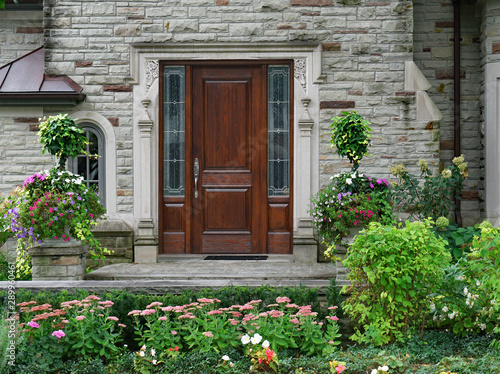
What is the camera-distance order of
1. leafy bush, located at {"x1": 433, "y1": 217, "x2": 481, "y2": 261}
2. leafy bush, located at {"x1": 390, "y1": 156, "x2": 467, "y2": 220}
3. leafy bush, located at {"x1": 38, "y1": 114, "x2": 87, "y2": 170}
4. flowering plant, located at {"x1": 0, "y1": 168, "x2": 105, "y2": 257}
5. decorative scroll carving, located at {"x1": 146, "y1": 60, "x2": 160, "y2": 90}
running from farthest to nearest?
1. decorative scroll carving, located at {"x1": 146, "y1": 60, "x2": 160, "y2": 90}
2. leafy bush, located at {"x1": 390, "y1": 156, "x2": 467, "y2": 220}
3. leafy bush, located at {"x1": 433, "y1": 217, "x2": 481, "y2": 261}
4. leafy bush, located at {"x1": 38, "y1": 114, "x2": 87, "y2": 170}
5. flowering plant, located at {"x1": 0, "y1": 168, "x2": 105, "y2": 257}

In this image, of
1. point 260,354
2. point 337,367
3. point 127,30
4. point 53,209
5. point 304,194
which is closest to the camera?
point 337,367

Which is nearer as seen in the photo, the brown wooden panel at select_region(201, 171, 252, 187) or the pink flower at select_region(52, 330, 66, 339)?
the pink flower at select_region(52, 330, 66, 339)

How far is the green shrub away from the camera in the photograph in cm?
433

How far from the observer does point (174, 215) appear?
7.69 meters

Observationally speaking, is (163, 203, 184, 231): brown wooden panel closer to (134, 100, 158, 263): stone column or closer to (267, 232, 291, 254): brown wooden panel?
(134, 100, 158, 263): stone column

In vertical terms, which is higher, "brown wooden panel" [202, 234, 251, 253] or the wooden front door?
the wooden front door

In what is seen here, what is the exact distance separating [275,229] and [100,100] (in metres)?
2.87

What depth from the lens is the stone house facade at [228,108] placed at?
743 centimetres

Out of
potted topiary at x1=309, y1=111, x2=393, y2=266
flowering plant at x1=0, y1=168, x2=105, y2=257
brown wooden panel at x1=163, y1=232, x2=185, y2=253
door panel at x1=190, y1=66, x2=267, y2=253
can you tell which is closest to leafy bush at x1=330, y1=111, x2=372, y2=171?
potted topiary at x1=309, y1=111, x2=393, y2=266

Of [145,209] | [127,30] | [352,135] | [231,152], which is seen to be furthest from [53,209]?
[352,135]

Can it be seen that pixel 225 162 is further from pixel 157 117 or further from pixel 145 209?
pixel 145 209

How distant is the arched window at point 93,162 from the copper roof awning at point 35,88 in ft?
1.46

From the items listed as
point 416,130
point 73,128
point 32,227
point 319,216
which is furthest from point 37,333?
point 416,130

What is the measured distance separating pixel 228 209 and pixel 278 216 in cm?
67
